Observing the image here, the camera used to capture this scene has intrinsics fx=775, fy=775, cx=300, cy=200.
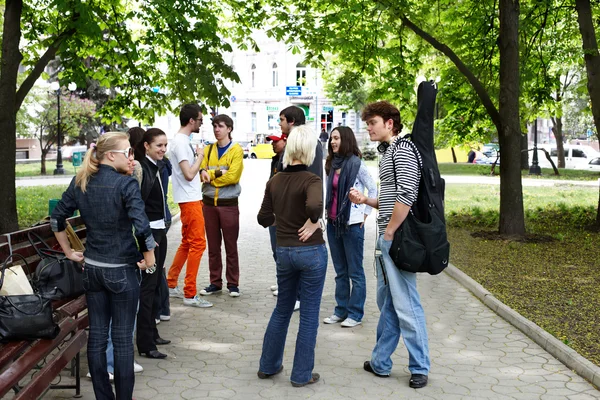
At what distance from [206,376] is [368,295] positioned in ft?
12.3

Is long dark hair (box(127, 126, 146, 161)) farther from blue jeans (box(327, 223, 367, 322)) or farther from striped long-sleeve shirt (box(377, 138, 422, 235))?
striped long-sleeve shirt (box(377, 138, 422, 235))

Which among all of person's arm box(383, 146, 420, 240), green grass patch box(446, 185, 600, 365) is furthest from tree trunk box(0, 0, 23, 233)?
person's arm box(383, 146, 420, 240)

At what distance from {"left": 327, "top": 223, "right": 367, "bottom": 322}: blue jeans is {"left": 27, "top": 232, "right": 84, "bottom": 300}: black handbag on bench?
8.45 feet

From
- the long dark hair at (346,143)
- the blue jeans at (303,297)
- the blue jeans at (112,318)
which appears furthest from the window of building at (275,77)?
the blue jeans at (112,318)

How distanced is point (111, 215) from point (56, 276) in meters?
1.42

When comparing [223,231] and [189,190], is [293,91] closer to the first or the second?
[223,231]

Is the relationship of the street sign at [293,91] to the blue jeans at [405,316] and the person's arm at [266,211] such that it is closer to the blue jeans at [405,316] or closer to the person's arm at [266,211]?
the person's arm at [266,211]

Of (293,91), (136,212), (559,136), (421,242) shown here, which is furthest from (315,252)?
(293,91)

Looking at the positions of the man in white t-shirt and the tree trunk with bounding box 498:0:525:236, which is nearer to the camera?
the man in white t-shirt

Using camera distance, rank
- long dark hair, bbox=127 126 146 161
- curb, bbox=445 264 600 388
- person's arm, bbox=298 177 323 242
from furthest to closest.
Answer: long dark hair, bbox=127 126 146 161 → curb, bbox=445 264 600 388 → person's arm, bbox=298 177 323 242

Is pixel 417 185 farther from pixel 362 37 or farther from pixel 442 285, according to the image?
pixel 362 37

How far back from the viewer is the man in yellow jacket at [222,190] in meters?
8.74

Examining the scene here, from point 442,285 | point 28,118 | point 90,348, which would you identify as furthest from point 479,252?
point 28,118

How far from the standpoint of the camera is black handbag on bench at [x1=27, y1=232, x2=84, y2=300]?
5.75m
